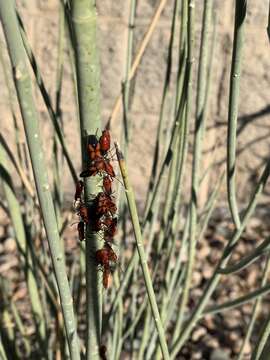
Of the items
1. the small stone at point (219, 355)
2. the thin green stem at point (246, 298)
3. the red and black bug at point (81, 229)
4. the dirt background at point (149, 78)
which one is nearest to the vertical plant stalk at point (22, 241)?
the red and black bug at point (81, 229)

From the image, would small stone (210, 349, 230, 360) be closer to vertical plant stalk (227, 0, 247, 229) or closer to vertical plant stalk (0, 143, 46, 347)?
vertical plant stalk (0, 143, 46, 347)

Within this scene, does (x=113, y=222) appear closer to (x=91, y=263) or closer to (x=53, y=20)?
(x=91, y=263)

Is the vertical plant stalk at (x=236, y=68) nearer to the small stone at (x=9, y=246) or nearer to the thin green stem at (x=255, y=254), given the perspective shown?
the thin green stem at (x=255, y=254)

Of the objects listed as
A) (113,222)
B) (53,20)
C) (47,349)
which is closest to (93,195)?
(113,222)

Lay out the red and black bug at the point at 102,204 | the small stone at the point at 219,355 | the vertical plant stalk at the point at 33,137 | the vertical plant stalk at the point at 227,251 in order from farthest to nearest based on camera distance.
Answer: the small stone at the point at 219,355 → the vertical plant stalk at the point at 227,251 → the red and black bug at the point at 102,204 → the vertical plant stalk at the point at 33,137

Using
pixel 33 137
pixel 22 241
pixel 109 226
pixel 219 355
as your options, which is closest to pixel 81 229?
pixel 109 226

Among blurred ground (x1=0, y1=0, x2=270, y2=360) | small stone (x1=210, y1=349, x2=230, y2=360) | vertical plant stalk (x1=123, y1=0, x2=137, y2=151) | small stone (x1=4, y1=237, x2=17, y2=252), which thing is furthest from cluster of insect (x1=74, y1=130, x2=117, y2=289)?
small stone (x1=4, y1=237, x2=17, y2=252)
